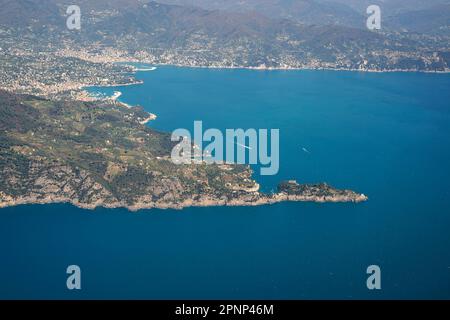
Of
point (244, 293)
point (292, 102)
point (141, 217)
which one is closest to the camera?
point (244, 293)

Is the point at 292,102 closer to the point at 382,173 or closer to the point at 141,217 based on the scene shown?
the point at 382,173

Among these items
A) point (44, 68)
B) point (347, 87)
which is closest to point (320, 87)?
point (347, 87)

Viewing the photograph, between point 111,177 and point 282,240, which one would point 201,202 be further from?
point 282,240

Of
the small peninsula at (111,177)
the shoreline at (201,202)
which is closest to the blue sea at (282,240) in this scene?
the shoreline at (201,202)

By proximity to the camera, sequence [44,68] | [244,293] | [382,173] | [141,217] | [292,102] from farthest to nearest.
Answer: [44,68]
[292,102]
[382,173]
[141,217]
[244,293]

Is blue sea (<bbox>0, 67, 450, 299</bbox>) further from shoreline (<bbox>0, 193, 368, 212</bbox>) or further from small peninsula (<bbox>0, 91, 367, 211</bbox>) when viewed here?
small peninsula (<bbox>0, 91, 367, 211</bbox>)

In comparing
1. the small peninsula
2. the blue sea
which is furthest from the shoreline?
the blue sea
